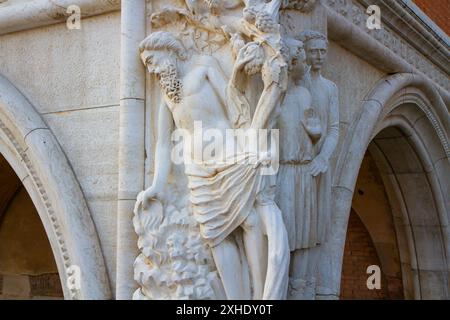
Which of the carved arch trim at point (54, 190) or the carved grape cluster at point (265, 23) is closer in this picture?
the carved grape cluster at point (265, 23)

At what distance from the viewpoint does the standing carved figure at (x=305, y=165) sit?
9.23 feet

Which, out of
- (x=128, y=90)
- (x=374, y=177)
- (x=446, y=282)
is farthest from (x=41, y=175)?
(x=446, y=282)

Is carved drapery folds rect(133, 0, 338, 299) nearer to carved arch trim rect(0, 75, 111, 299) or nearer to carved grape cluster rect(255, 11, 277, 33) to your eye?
carved grape cluster rect(255, 11, 277, 33)

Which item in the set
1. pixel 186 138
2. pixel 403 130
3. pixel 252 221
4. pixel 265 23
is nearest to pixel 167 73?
pixel 186 138

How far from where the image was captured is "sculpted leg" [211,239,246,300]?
2.56 meters

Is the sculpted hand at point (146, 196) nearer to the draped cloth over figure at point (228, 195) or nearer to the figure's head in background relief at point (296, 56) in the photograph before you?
the draped cloth over figure at point (228, 195)

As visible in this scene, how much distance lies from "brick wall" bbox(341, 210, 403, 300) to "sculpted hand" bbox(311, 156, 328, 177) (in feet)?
13.5

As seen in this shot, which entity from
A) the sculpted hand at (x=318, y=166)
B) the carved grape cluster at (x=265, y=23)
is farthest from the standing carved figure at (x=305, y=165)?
the carved grape cluster at (x=265, y=23)

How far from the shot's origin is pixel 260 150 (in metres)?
2.59

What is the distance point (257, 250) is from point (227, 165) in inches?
18.4

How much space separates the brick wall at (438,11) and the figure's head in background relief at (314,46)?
357cm

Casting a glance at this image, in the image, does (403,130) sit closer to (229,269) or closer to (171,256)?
(229,269)

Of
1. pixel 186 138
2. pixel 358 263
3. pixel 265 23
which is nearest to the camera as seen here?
pixel 265 23

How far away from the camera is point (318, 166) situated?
9.63 feet
